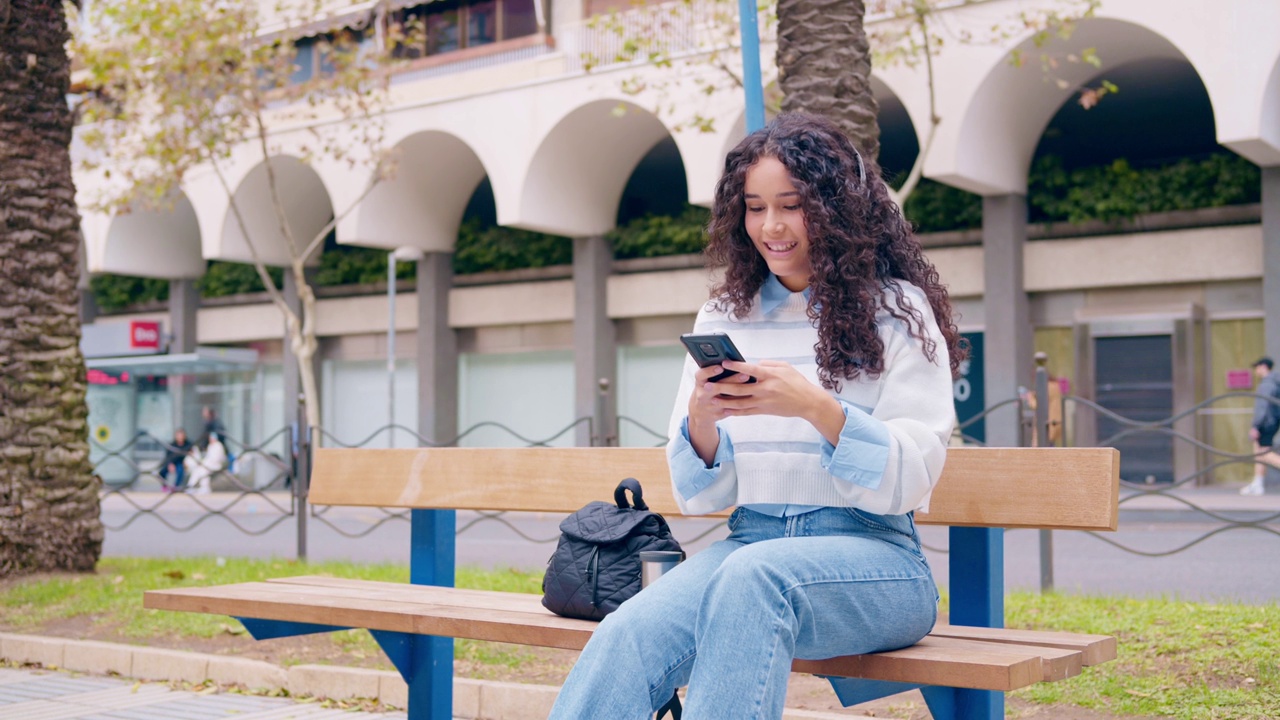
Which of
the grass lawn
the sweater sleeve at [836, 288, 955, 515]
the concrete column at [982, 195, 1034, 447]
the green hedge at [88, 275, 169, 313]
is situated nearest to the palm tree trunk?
the grass lawn

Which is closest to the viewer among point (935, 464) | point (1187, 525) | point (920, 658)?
point (920, 658)

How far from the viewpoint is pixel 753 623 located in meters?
2.55

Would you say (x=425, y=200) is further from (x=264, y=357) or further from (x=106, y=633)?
(x=106, y=633)

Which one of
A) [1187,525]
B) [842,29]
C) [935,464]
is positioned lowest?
[1187,525]

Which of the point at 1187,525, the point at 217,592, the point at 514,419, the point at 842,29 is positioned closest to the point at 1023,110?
the point at 1187,525

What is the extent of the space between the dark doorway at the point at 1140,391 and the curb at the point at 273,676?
17029 mm

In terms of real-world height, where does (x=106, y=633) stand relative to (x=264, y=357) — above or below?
below

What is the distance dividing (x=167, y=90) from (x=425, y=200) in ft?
27.3

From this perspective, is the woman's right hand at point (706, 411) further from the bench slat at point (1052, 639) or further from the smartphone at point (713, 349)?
the bench slat at point (1052, 639)

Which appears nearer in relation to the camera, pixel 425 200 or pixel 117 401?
pixel 425 200

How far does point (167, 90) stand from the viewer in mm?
19969

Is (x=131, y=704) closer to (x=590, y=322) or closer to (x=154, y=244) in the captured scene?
(x=590, y=322)

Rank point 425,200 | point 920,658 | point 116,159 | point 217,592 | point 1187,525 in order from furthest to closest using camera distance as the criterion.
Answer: point 425,200 → point 116,159 → point 1187,525 → point 217,592 → point 920,658

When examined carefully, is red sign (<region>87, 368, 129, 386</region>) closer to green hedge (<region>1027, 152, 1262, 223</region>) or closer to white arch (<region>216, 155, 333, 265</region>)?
white arch (<region>216, 155, 333, 265</region>)
